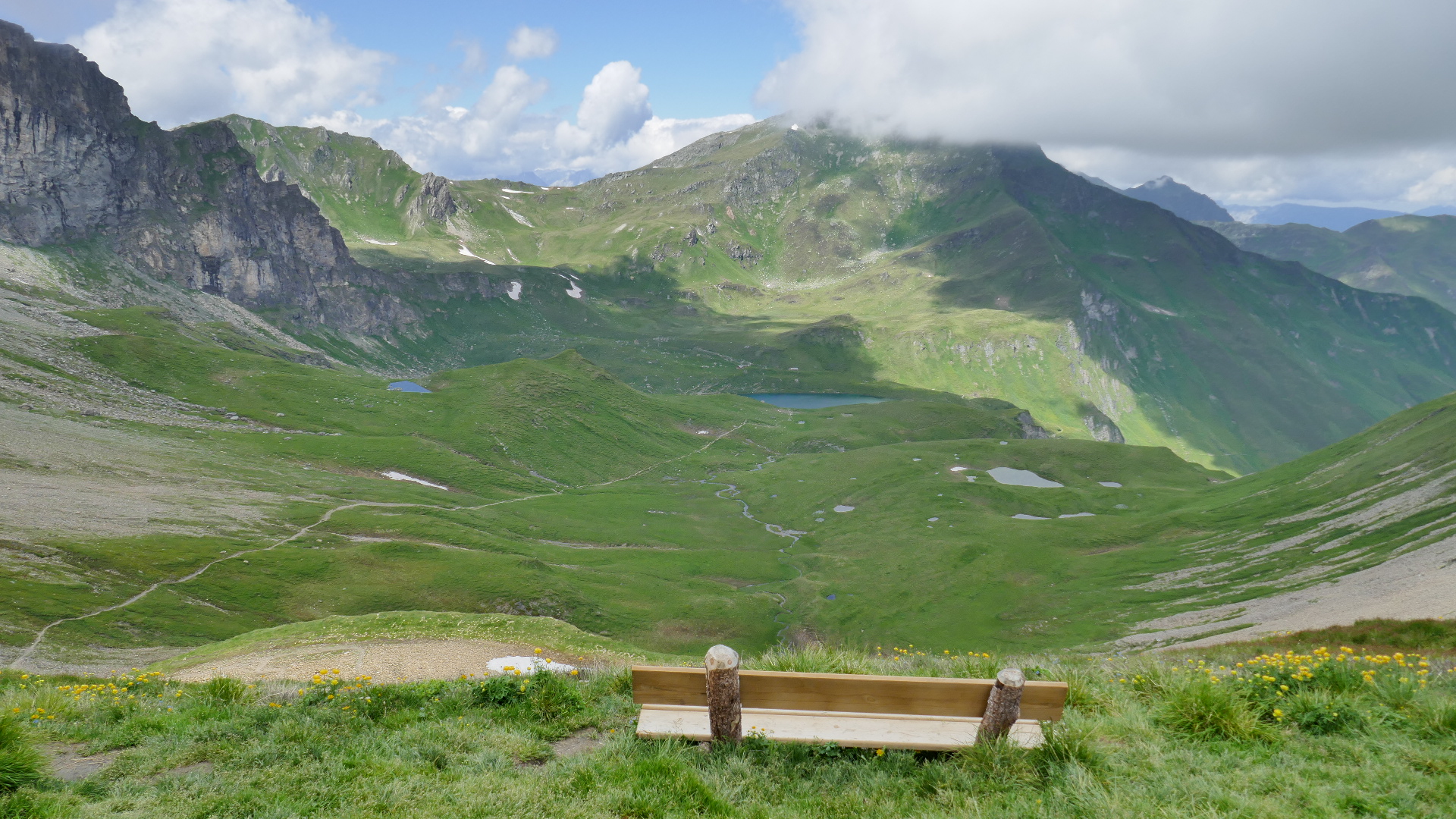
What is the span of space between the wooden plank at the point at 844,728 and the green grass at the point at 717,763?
21 cm

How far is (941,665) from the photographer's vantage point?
15500 millimetres

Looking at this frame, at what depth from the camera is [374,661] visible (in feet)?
91.6

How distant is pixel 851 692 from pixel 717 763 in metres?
2.21

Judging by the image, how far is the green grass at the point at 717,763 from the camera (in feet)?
30.6

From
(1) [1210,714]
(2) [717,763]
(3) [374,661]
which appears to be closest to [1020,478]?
(3) [374,661]

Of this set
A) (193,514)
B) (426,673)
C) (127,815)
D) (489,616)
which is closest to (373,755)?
(127,815)

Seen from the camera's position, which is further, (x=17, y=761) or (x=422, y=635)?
(x=422, y=635)

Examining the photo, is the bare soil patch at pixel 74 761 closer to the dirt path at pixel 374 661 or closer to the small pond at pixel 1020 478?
the dirt path at pixel 374 661

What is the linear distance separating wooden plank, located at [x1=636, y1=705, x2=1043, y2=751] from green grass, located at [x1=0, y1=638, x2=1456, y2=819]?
211 mm

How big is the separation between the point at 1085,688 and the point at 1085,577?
368ft

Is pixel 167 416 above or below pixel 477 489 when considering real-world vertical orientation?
→ above

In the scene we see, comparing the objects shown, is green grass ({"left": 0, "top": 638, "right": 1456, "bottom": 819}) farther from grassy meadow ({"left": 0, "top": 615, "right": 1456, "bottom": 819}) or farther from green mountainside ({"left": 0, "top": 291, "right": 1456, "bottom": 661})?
green mountainside ({"left": 0, "top": 291, "right": 1456, "bottom": 661})

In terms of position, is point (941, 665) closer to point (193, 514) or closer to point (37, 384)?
point (193, 514)

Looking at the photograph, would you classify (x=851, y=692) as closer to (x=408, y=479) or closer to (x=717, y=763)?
(x=717, y=763)
